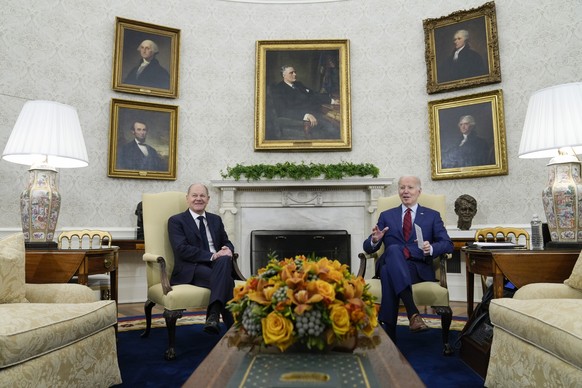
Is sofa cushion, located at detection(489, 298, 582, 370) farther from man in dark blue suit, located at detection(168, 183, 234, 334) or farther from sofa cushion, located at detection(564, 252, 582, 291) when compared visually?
man in dark blue suit, located at detection(168, 183, 234, 334)

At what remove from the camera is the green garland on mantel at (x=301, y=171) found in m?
5.65

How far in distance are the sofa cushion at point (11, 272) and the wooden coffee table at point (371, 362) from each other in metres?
1.36

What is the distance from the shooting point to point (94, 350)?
2.22 meters

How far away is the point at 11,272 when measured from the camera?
2.23 metres

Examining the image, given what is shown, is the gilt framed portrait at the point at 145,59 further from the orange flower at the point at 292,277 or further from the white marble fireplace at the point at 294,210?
the orange flower at the point at 292,277

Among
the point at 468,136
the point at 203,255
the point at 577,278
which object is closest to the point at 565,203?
the point at 577,278

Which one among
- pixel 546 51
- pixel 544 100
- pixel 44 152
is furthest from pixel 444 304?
pixel 546 51

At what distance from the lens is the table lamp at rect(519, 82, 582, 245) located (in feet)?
9.05

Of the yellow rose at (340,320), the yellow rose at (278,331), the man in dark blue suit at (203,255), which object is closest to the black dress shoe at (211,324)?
the man in dark blue suit at (203,255)

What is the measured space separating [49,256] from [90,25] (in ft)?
13.5

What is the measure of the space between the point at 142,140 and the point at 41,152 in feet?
8.89

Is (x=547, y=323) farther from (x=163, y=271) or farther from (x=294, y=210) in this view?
(x=294, y=210)

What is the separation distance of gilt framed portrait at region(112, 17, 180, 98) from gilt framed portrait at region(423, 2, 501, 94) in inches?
147

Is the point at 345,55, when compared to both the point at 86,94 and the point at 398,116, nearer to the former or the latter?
the point at 398,116
